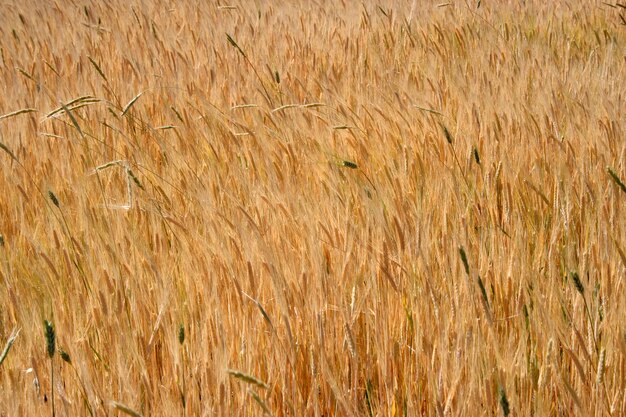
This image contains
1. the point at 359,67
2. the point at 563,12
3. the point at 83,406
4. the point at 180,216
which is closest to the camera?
the point at 83,406

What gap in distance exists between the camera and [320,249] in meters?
1.24

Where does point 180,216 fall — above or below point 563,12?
below

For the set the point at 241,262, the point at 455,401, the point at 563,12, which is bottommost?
the point at 455,401

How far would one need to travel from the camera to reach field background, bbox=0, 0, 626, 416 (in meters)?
1.01

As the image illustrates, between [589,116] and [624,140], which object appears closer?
[624,140]

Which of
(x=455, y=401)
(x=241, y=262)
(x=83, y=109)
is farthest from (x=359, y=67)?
(x=455, y=401)

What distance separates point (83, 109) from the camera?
2416 millimetres

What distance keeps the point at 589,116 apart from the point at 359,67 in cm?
118

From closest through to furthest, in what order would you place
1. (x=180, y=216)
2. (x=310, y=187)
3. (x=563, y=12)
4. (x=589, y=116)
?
(x=180, y=216)
(x=310, y=187)
(x=589, y=116)
(x=563, y=12)

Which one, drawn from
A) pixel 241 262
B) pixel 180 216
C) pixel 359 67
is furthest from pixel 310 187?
pixel 359 67

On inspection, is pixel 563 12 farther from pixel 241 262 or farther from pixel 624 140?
pixel 241 262

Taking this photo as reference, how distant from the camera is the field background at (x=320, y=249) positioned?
39.8 inches

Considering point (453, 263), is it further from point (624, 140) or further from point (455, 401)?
point (624, 140)

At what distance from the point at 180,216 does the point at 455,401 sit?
2.41 ft
